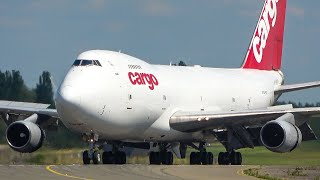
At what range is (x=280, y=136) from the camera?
42438mm

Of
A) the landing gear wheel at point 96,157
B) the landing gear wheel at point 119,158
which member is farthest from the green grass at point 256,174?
the landing gear wheel at point 119,158

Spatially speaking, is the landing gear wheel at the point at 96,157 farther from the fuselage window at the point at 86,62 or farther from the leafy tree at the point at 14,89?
the leafy tree at the point at 14,89

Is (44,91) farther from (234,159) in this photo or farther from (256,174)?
(256,174)

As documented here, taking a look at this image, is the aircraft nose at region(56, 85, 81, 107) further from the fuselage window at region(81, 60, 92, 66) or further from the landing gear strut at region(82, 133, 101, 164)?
the landing gear strut at region(82, 133, 101, 164)

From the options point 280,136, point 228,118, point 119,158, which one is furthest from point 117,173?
point 228,118

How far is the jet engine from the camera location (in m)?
41.9

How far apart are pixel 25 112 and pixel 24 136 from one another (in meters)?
2.66

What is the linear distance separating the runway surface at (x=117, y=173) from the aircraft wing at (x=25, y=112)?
35.2ft

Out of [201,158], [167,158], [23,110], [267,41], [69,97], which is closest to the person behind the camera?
[69,97]

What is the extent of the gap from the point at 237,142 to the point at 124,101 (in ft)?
25.5

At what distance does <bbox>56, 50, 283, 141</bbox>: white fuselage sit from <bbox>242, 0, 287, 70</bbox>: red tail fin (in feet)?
19.0

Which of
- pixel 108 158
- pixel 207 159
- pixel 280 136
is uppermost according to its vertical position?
pixel 280 136

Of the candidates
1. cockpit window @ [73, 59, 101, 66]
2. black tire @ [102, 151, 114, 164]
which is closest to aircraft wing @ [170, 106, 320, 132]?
black tire @ [102, 151, 114, 164]

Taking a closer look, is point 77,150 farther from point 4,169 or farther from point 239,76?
point 4,169
